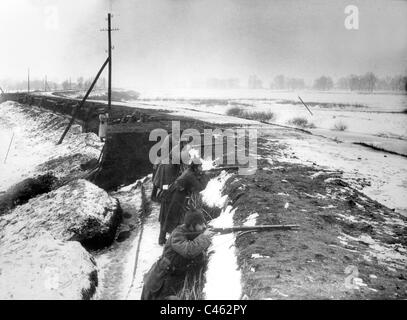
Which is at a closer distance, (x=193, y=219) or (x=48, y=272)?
(x=193, y=219)

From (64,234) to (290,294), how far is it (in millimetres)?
5361

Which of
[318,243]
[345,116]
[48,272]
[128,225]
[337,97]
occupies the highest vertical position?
[337,97]

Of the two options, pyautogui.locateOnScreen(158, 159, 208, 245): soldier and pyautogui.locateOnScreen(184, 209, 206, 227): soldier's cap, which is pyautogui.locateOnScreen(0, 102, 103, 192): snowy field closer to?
pyautogui.locateOnScreen(158, 159, 208, 245): soldier

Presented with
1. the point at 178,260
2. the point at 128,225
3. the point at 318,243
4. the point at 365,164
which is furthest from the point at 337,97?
the point at 178,260

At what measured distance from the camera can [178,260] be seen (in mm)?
4418

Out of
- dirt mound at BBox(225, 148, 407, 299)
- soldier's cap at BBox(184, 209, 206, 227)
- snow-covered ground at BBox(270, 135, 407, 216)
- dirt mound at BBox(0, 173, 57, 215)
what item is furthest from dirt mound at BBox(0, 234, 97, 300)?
snow-covered ground at BBox(270, 135, 407, 216)

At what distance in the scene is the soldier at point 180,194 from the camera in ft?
20.8

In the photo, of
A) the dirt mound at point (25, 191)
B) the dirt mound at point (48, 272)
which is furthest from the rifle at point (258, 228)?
the dirt mound at point (25, 191)

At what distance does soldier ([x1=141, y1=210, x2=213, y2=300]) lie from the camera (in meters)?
4.33

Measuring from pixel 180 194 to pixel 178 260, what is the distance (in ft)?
6.96

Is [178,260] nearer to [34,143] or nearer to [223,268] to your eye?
[223,268]
